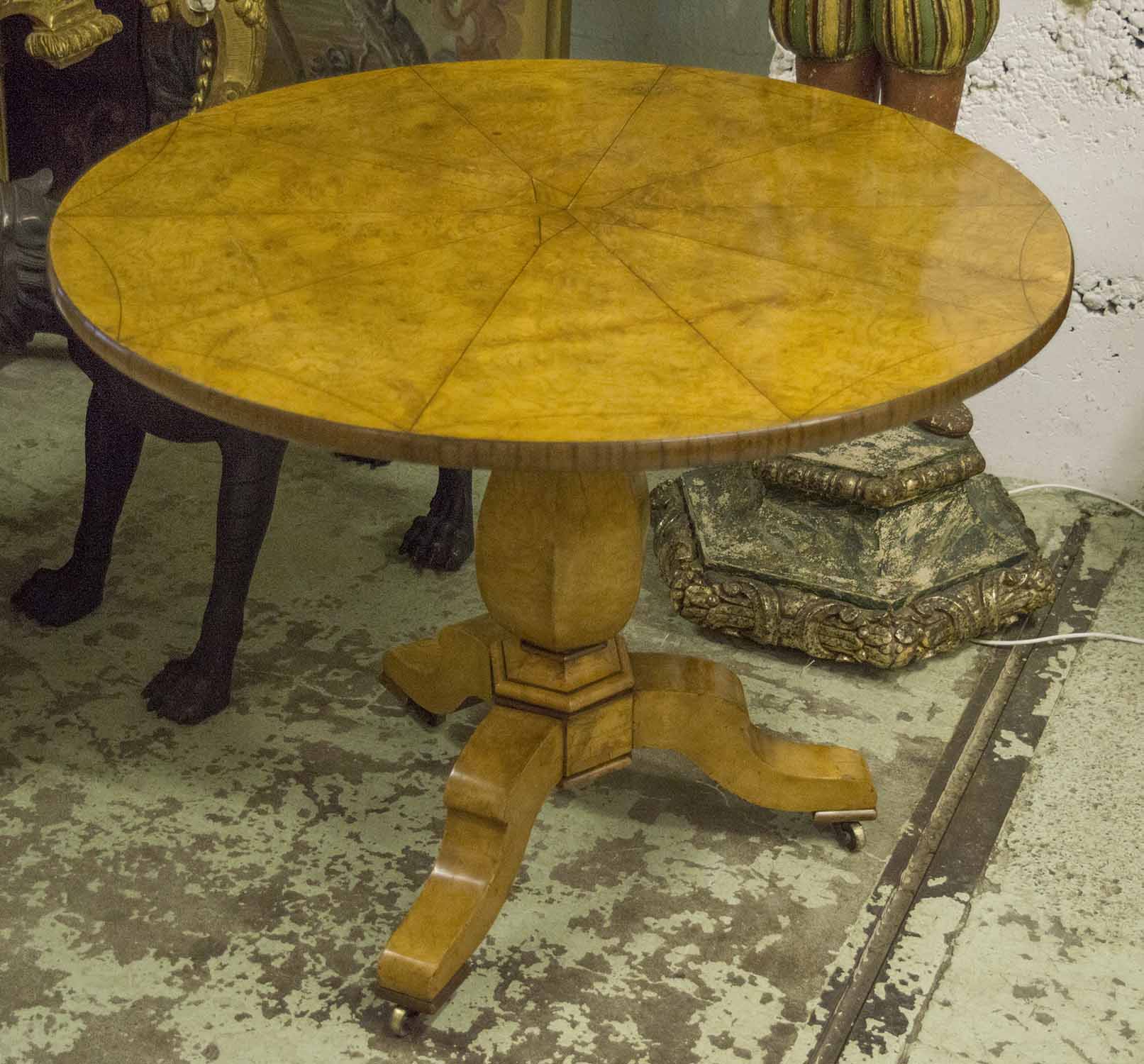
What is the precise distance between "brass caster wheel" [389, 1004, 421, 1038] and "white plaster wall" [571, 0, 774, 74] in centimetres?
210

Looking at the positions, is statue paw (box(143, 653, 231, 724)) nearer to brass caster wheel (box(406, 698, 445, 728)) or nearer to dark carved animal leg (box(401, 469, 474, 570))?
brass caster wheel (box(406, 698, 445, 728))

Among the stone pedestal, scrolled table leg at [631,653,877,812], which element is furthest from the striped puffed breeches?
scrolled table leg at [631,653,877,812]

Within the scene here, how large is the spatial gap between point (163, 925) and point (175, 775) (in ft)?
1.02

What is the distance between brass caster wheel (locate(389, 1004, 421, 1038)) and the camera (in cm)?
176

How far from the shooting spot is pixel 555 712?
6.38ft

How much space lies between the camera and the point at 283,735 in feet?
7.47

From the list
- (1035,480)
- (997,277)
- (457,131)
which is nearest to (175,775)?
(457,131)

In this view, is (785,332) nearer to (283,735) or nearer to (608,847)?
(608,847)

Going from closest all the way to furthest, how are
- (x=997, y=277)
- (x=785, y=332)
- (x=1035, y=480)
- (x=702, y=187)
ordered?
1. (x=785, y=332)
2. (x=997, y=277)
3. (x=702, y=187)
4. (x=1035, y=480)

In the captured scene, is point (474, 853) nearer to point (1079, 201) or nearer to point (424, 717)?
point (424, 717)

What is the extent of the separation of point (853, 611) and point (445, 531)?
0.72 metres

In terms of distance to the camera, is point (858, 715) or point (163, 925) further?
point (858, 715)

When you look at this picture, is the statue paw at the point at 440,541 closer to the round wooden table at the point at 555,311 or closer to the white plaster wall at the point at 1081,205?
the round wooden table at the point at 555,311

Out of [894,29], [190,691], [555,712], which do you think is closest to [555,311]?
[555,712]
